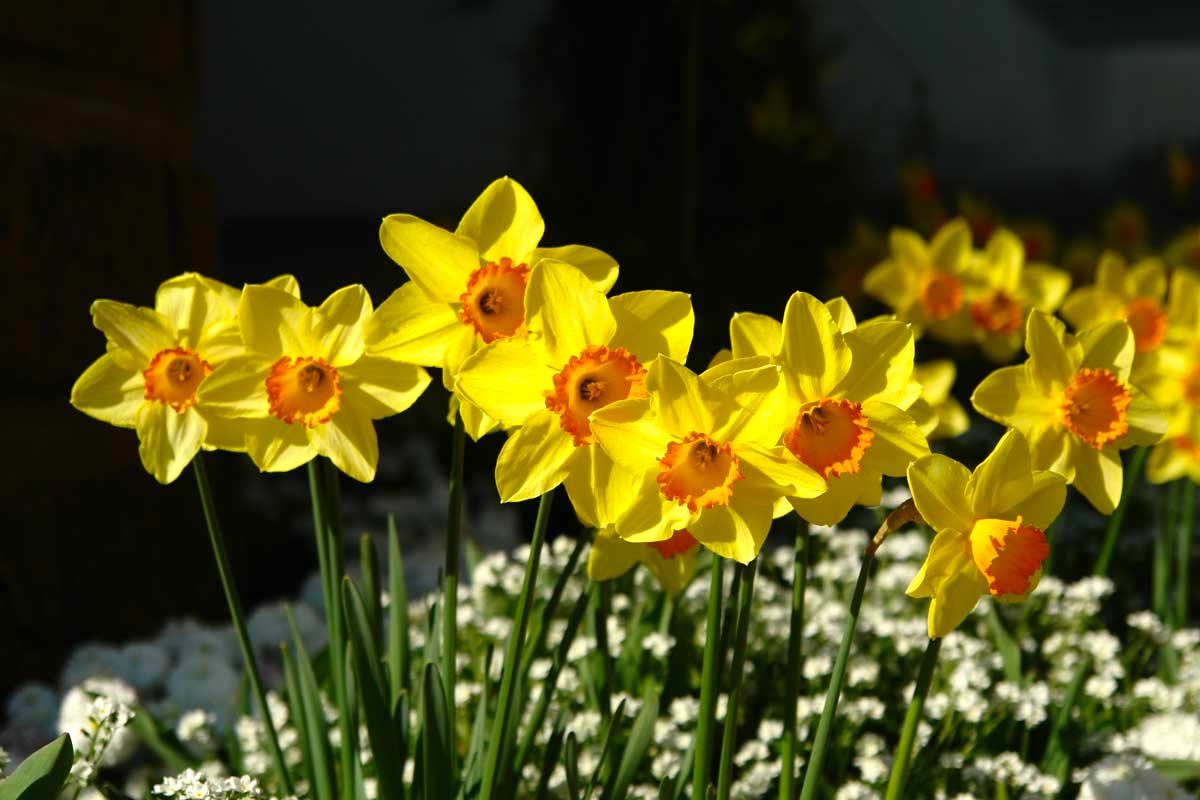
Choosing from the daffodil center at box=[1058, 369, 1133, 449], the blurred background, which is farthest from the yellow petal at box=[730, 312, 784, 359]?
the blurred background

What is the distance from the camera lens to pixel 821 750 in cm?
109

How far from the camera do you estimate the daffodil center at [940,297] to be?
206 centimetres

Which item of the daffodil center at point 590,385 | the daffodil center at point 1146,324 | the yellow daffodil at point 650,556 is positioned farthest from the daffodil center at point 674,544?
the daffodil center at point 1146,324

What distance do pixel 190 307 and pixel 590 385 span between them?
453 mm

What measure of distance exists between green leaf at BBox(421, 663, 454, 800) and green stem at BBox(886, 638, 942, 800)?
44cm

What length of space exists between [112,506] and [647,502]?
2.30m

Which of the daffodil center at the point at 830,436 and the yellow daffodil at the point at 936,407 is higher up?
the yellow daffodil at the point at 936,407

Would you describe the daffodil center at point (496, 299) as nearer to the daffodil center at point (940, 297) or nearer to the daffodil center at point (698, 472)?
the daffodil center at point (698, 472)

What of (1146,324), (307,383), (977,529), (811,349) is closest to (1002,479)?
(977,529)

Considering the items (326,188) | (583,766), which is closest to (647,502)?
(583,766)

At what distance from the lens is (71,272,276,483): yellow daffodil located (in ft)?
3.67

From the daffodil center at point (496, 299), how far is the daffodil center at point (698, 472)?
20 centimetres

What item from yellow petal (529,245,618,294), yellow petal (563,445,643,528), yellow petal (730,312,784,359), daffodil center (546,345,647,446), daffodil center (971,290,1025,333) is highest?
daffodil center (971,290,1025,333)

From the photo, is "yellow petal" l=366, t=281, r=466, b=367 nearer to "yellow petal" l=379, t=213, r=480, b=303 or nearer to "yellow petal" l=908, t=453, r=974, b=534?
"yellow petal" l=379, t=213, r=480, b=303
